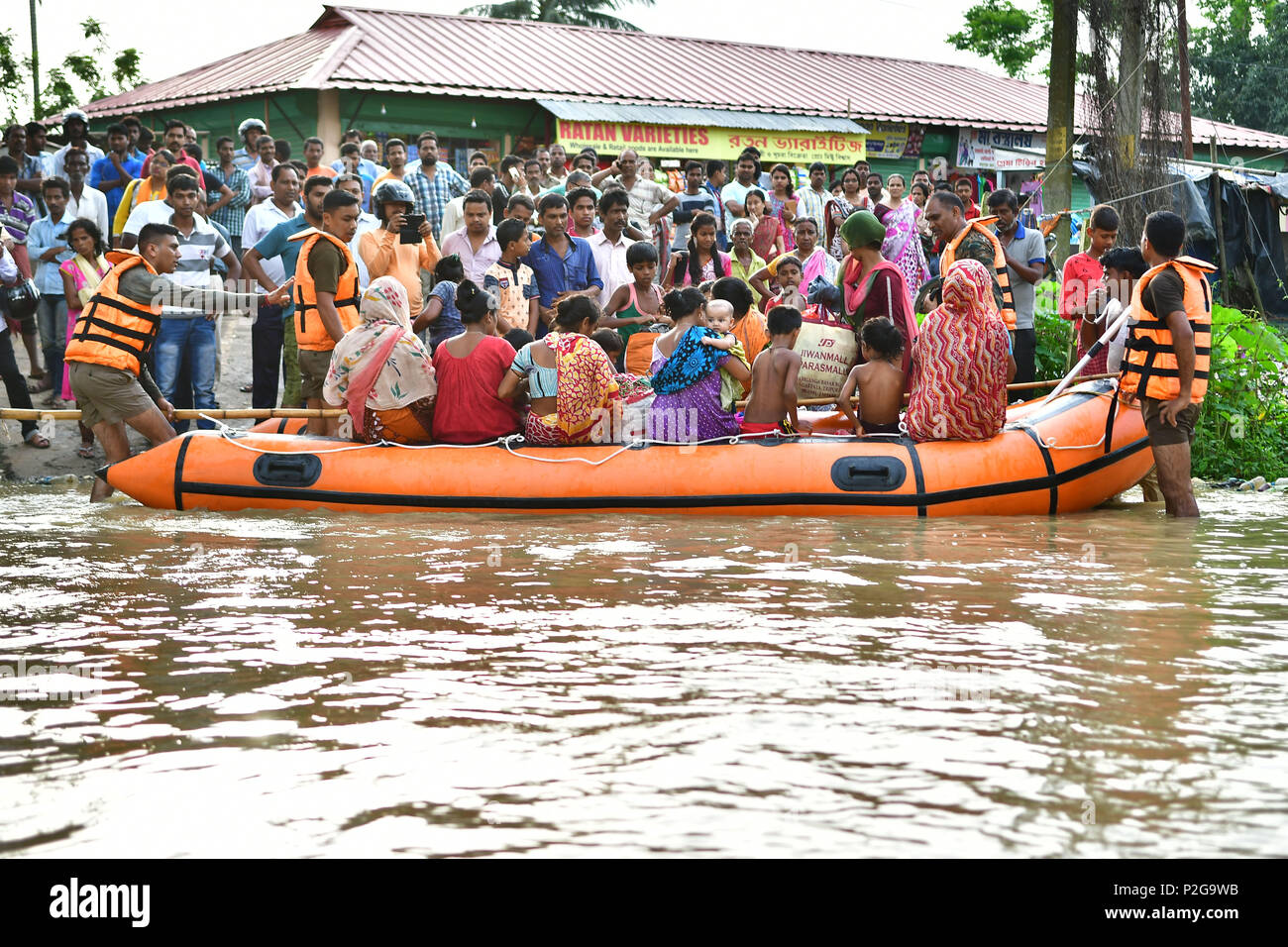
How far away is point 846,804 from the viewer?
3.22m

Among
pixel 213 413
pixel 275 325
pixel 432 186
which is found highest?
pixel 432 186

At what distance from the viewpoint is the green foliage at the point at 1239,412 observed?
32.3 ft

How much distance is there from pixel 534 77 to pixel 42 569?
16223mm

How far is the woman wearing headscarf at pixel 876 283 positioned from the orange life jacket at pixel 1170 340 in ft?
4.39

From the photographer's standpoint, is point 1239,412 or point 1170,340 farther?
point 1239,412

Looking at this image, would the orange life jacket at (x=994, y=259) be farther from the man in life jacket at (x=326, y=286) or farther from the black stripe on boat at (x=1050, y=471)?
the man in life jacket at (x=326, y=286)

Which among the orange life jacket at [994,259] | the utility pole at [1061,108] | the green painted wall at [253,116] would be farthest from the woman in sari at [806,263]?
the green painted wall at [253,116]

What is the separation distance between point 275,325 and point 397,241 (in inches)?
45.1

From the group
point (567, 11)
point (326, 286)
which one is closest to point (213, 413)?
point (326, 286)

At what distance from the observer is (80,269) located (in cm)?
995

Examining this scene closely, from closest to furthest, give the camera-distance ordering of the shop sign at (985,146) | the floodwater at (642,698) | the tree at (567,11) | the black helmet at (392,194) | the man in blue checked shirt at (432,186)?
1. the floodwater at (642,698)
2. the black helmet at (392,194)
3. the man in blue checked shirt at (432,186)
4. the shop sign at (985,146)
5. the tree at (567,11)

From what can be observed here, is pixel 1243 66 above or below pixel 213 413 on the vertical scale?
above

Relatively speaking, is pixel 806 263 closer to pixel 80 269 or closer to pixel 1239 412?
pixel 1239 412

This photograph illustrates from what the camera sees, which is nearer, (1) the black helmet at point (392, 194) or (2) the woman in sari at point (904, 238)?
(1) the black helmet at point (392, 194)
